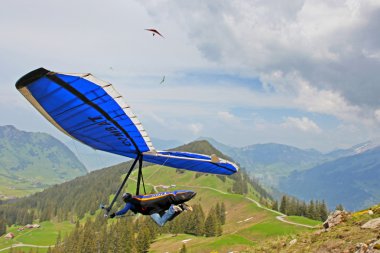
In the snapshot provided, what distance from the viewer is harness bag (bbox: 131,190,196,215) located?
12.6 metres

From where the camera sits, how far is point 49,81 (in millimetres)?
8406

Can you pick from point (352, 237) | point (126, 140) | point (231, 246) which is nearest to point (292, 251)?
point (352, 237)

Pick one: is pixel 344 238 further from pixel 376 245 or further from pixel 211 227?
pixel 211 227

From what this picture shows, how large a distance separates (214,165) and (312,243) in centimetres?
558

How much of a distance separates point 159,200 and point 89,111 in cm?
488

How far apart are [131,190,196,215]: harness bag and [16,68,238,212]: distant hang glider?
68.7 inches

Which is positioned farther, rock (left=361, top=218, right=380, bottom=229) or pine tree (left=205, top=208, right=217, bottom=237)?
pine tree (left=205, top=208, right=217, bottom=237)

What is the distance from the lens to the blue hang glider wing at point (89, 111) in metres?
8.45

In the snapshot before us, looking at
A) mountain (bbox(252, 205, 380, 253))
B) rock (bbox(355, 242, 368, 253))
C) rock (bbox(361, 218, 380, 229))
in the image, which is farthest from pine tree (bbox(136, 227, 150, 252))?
rock (bbox(355, 242, 368, 253))

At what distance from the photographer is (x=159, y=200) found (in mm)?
13133

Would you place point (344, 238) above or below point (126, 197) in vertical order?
below

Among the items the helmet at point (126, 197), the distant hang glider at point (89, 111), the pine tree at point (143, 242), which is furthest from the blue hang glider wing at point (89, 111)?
the pine tree at point (143, 242)

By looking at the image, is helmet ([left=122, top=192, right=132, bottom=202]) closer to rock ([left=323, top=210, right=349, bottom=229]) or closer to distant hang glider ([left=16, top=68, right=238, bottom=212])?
distant hang glider ([left=16, top=68, right=238, bottom=212])

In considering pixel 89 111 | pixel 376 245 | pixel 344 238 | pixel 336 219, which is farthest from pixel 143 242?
pixel 376 245
